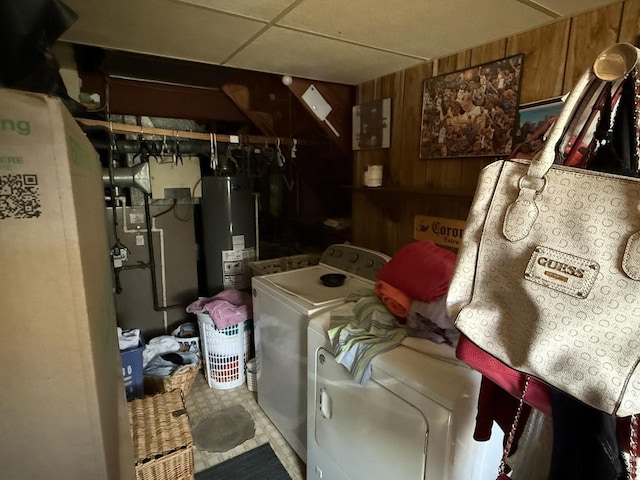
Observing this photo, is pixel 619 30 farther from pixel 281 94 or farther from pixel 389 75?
pixel 281 94

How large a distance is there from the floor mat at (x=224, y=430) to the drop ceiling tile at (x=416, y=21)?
2113mm

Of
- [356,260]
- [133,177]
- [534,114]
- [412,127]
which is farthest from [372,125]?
[133,177]

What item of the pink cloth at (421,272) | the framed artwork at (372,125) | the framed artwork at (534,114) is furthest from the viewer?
the framed artwork at (372,125)

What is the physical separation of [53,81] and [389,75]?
162 cm

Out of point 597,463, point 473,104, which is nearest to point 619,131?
point 597,463

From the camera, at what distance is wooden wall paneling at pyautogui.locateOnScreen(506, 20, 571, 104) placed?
1.35 meters

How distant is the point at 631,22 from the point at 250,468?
2.44 m

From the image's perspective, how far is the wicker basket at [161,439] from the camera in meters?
1.39

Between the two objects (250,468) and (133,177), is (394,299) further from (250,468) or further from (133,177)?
(133,177)

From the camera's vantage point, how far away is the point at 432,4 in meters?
1.20

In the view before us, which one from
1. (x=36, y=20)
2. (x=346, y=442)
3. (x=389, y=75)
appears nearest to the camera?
(x=36, y=20)

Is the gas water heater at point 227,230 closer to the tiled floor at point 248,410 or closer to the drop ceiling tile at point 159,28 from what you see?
the tiled floor at point 248,410

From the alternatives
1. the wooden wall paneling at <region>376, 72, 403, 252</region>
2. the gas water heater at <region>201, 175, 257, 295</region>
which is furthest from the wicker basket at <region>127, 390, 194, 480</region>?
the wooden wall paneling at <region>376, 72, 403, 252</region>

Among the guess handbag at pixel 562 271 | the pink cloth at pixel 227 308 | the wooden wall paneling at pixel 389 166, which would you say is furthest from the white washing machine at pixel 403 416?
the pink cloth at pixel 227 308
